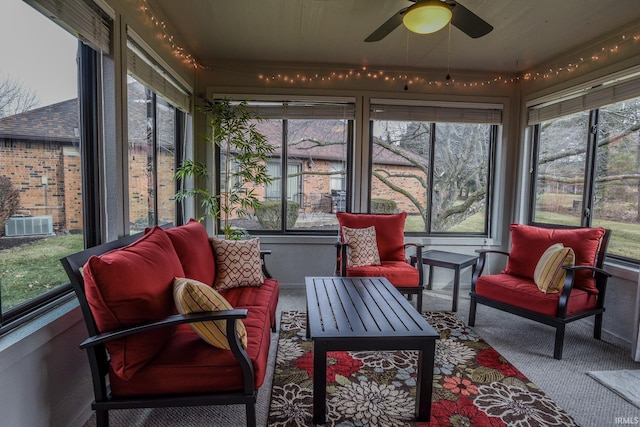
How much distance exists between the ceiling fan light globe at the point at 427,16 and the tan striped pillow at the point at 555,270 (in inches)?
77.1

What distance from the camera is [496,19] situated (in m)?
2.84

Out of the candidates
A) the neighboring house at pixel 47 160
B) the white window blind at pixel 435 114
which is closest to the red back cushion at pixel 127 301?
the neighboring house at pixel 47 160

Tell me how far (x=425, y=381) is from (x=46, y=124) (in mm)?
2411

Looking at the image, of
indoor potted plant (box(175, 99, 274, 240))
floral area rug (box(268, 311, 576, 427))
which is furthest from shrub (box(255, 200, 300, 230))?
floral area rug (box(268, 311, 576, 427))

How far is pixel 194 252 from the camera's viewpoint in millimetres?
2227

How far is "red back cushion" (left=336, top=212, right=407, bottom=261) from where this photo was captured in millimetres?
3566

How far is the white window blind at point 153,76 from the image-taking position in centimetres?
238

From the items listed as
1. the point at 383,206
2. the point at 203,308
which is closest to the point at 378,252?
the point at 383,206

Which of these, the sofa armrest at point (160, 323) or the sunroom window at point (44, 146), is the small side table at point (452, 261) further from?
the sunroom window at point (44, 146)

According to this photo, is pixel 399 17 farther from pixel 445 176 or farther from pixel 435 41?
pixel 445 176

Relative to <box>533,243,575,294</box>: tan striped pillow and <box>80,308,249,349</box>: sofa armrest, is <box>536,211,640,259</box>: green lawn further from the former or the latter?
<box>80,308,249,349</box>: sofa armrest

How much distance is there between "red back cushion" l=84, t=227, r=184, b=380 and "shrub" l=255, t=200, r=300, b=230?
261 cm

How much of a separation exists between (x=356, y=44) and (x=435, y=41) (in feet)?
2.50

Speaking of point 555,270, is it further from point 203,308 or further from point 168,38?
point 168,38
